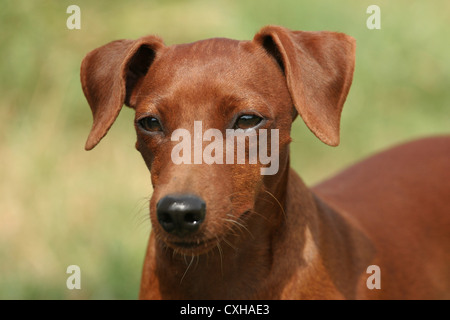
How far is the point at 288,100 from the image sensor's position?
12.8 feet

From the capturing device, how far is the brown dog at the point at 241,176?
354cm

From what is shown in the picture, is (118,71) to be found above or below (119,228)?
above

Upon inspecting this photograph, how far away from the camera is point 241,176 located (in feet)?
12.0

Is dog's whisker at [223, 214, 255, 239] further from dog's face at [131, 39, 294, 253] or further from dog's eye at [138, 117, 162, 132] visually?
dog's eye at [138, 117, 162, 132]

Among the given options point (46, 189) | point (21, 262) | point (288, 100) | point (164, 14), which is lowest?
point (21, 262)

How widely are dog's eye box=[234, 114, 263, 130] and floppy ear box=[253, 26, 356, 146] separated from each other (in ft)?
0.75

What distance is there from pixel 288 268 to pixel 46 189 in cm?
339

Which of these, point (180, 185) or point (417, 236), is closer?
point (180, 185)

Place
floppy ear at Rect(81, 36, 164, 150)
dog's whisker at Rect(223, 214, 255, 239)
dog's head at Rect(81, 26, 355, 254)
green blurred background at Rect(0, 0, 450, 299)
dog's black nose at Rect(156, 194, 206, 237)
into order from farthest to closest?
1. green blurred background at Rect(0, 0, 450, 299)
2. floppy ear at Rect(81, 36, 164, 150)
3. dog's whisker at Rect(223, 214, 255, 239)
4. dog's head at Rect(81, 26, 355, 254)
5. dog's black nose at Rect(156, 194, 206, 237)

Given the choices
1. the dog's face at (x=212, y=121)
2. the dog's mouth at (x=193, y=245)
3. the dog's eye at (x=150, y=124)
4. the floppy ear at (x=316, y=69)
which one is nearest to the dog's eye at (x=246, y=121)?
the dog's face at (x=212, y=121)

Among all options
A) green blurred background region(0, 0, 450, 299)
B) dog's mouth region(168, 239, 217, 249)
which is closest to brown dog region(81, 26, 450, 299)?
dog's mouth region(168, 239, 217, 249)

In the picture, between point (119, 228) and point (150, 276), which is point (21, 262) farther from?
point (150, 276)

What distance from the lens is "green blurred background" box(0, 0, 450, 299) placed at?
6.17 metres
